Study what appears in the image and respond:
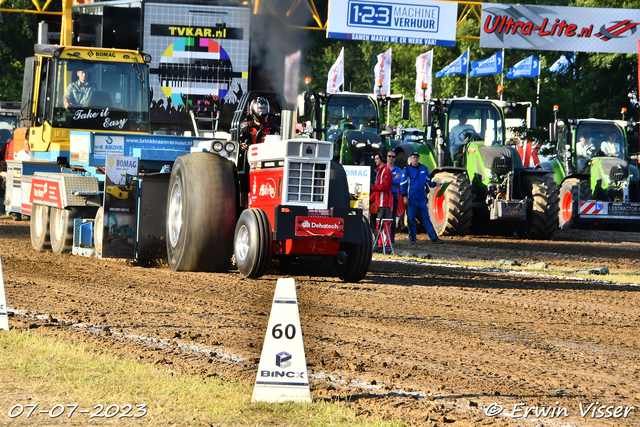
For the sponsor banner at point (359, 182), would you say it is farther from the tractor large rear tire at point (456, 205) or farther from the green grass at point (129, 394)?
the green grass at point (129, 394)

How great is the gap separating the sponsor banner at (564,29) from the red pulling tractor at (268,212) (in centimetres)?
1701

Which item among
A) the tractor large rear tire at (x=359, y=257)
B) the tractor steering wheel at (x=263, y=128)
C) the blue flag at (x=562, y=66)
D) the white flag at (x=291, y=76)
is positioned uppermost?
the blue flag at (x=562, y=66)

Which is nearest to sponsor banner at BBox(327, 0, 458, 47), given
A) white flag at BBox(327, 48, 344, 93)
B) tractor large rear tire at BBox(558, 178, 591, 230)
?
white flag at BBox(327, 48, 344, 93)

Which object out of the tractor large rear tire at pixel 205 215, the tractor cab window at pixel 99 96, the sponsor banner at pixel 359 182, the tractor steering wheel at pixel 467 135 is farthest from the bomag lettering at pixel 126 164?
the tractor steering wheel at pixel 467 135

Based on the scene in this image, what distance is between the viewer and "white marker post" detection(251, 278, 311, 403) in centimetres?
501

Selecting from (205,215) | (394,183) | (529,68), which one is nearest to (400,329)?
(205,215)

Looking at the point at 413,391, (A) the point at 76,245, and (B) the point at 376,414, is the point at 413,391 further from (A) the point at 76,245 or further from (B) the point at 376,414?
(A) the point at 76,245

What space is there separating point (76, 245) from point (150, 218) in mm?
1673

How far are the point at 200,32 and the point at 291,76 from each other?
2100mm

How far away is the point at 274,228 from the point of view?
10117mm

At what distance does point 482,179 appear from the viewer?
64.1ft

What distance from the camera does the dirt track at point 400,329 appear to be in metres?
5.55

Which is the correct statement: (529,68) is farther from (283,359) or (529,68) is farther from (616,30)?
(283,359)

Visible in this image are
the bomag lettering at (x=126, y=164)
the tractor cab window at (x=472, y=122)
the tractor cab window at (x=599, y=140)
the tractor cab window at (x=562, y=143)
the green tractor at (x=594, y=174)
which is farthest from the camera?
→ the tractor cab window at (x=562, y=143)
